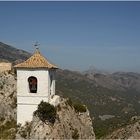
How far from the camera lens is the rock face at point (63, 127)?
34.4m

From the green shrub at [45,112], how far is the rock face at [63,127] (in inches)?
16.5

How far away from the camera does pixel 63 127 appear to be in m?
37.1

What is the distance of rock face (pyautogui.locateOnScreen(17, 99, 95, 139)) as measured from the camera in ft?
113

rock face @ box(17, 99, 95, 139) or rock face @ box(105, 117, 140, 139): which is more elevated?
rock face @ box(17, 99, 95, 139)

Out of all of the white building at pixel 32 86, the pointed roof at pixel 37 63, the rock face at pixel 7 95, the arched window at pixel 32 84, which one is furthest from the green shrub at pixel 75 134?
→ the rock face at pixel 7 95

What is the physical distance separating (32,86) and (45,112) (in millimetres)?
3735

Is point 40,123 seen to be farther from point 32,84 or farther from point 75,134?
point 75,134

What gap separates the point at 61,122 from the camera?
1454 inches

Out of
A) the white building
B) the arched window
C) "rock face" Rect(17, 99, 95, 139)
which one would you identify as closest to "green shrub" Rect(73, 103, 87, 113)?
"rock face" Rect(17, 99, 95, 139)

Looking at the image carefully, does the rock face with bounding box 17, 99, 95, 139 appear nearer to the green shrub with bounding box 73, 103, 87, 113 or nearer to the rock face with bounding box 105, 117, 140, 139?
the green shrub with bounding box 73, 103, 87, 113

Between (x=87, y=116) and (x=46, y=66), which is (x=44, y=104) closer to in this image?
(x=46, y=66)

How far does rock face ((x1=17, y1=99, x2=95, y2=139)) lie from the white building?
1.39 meters

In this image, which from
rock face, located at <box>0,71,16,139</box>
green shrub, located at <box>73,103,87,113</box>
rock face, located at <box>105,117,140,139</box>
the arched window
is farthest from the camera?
rock face, located at <box>105,117,140,139</box>

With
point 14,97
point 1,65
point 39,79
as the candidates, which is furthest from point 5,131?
point 1,65
